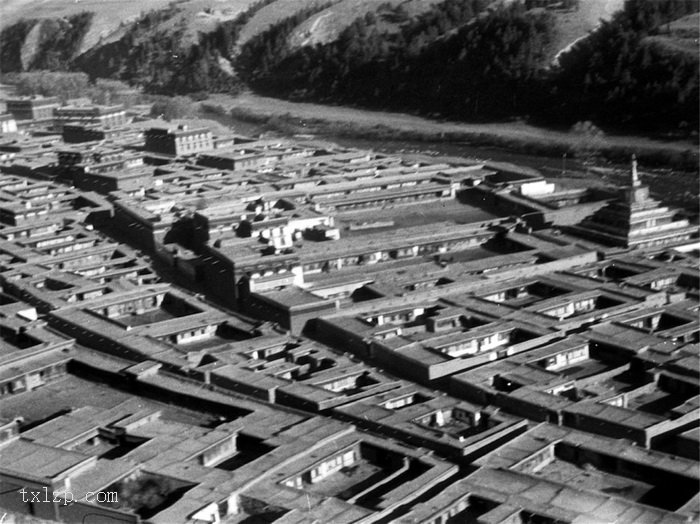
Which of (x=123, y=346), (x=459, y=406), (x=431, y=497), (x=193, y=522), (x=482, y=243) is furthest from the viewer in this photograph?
(x=482, y=243)

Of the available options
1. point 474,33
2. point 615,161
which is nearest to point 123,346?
point 615,161

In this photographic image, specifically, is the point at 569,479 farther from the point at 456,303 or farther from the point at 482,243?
the point at 482,243

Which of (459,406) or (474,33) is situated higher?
(474,33)

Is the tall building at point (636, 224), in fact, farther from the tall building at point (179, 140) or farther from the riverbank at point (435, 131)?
the tall building at point (179, 140)

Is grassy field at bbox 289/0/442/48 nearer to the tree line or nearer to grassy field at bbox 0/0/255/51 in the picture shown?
the tree line

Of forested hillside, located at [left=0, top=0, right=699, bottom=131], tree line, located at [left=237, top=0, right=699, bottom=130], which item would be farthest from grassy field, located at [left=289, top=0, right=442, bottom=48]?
tree line, located at [left=237, top=0, right=699, bottom=130]

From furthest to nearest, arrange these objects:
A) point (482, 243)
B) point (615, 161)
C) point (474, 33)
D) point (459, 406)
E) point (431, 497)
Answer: point (474, 33) → point (615, 161) → point (482, 243) → point (459, 406) → point (431, 497)

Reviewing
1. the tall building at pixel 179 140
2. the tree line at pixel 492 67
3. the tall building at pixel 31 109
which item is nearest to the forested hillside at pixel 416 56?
the tree line at pixel 492 67
